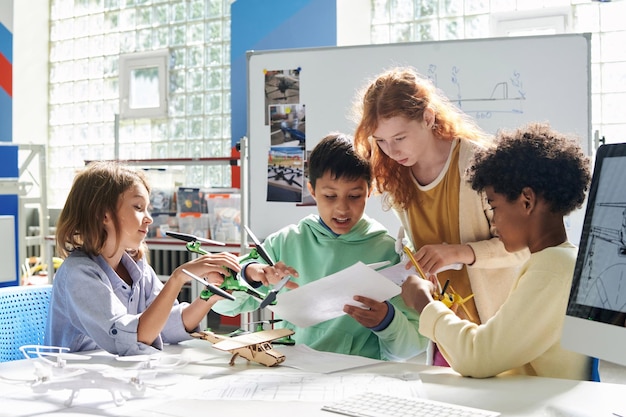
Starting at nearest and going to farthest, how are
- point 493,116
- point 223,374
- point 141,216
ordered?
point 223,374 < point 141,216 < point 493,116

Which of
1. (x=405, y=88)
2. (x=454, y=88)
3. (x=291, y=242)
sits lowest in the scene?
(x=291, y=242)

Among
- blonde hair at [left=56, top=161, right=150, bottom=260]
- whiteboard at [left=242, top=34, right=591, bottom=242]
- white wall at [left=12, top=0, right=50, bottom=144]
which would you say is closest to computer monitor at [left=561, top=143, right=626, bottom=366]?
blonde hair at [left=56, top=161, right=150, bottom=260]

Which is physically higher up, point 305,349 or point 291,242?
point 291,242

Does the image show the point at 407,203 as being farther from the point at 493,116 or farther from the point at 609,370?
the point at 609,370

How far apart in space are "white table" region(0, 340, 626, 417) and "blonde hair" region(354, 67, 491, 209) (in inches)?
21.7

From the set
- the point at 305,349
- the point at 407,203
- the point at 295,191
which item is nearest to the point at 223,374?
the point at 305,349

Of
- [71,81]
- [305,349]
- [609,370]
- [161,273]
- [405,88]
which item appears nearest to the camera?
[305,349]

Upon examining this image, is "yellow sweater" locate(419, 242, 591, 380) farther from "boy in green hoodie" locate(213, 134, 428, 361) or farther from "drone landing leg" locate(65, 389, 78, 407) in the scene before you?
"drone landing leg" locate(65, 389, 78, 407)

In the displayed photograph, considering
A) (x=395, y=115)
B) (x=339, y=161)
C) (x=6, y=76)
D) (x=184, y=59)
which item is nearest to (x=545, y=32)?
(x=184, y=59)

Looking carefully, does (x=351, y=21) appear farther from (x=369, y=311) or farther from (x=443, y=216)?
(x=369, y=311)

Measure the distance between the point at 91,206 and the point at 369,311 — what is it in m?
0.64

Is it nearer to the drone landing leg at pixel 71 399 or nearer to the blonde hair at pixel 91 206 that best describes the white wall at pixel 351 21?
the blonde hair at pixel 91 206

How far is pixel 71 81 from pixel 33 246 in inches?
60.1

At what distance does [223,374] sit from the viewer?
123cm
